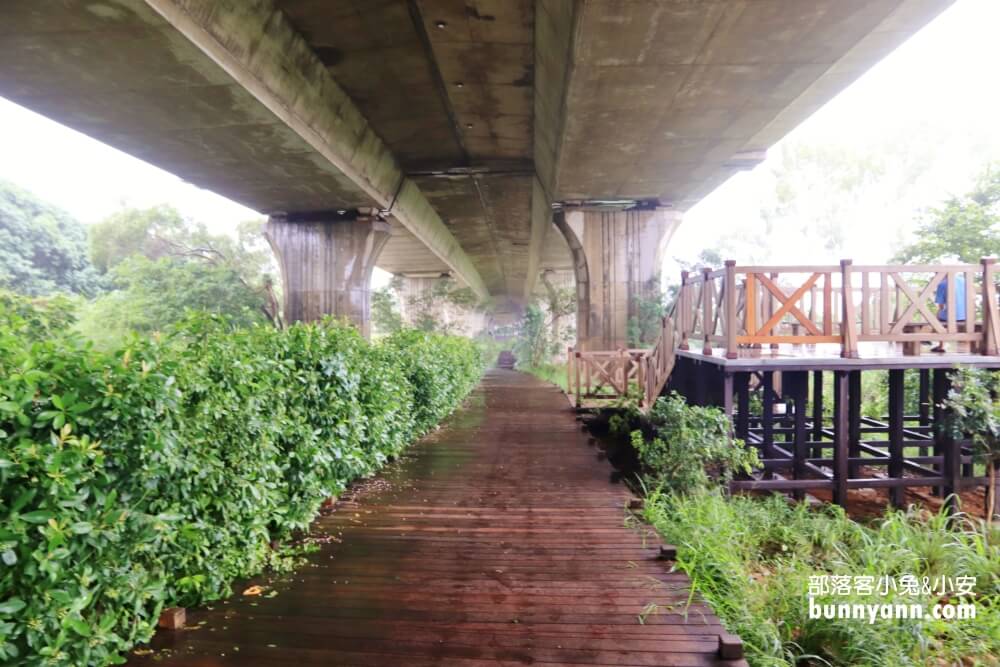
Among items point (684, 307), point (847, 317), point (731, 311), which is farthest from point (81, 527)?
point (684, 307)

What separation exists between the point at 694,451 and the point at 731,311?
1622 millimetres

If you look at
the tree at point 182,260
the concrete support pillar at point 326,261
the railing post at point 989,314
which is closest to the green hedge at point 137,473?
the railing post at point 989,314

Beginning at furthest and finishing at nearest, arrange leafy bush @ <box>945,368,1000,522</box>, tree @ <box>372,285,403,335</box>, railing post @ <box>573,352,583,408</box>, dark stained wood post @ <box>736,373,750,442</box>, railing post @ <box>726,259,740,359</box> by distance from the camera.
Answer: tree @ <box>372,285,403,335</box>, railing post @ <box>573,352,583,408</box>, dark stained wood post @ <box>736,373,750,442</box>, railing post @ <box>726,259,740,359</box>, leafy bush @ <box>945,368,1000,522</box>

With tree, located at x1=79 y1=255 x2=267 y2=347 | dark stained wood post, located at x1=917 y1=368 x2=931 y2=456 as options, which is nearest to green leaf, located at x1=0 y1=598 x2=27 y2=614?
dark stained wood post, located at x1=917 y1=368 x2=931 y2=456

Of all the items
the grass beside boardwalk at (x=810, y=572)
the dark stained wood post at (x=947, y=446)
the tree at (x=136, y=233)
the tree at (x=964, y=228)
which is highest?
the tree at (x=136, y=233)

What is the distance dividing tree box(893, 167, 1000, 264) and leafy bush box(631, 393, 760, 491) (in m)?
9.95

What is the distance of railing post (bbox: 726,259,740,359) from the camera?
5.71 metres

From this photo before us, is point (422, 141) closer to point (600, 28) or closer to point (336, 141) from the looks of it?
point (336, 141)

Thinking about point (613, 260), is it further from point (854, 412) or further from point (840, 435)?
point (840, 435)

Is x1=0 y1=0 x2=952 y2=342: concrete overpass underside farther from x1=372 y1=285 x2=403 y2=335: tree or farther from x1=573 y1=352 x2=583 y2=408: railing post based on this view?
x1=372 y1=285 x2=403 y2=335: tree

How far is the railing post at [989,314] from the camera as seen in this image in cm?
553

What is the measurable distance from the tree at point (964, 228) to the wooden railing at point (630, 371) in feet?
23.0

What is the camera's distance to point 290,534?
13.0ft

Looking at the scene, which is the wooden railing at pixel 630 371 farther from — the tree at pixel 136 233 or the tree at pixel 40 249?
the tree at pixel 40 249
